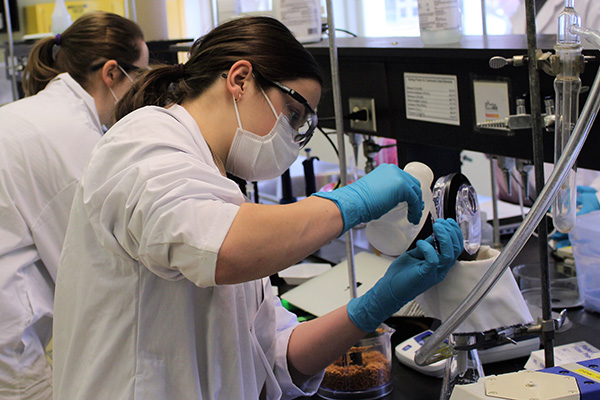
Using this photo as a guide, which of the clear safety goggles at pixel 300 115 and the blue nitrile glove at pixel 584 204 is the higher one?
the clear safety goggles at pixel 300 115

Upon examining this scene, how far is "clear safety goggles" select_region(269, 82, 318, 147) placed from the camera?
1.18m

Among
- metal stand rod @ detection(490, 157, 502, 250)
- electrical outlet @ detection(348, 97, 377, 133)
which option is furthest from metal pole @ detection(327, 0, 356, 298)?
metal stand rod @ detection(490, 157, 502, 250)

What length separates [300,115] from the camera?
4.05 ft

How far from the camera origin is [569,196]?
3.55ft

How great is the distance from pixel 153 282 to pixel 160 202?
216 millimetres

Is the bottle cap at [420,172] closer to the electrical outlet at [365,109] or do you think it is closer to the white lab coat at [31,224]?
the electrical outlet at [365,109]

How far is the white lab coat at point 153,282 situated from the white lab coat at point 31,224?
0.52 m

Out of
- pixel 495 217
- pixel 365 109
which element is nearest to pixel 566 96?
pixel 365 109

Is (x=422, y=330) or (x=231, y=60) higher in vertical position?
(x=231, y=60)

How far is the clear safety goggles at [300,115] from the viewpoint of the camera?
46.6 inches

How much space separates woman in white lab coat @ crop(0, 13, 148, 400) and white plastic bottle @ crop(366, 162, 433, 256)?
0.95 m

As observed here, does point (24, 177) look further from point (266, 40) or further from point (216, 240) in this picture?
point (216, 240)

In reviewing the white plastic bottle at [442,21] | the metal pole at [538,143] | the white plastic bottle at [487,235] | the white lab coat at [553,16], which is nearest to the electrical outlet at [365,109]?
the white plastic bottle at [442,21]

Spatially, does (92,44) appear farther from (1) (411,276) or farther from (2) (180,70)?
(1) (411,276)
